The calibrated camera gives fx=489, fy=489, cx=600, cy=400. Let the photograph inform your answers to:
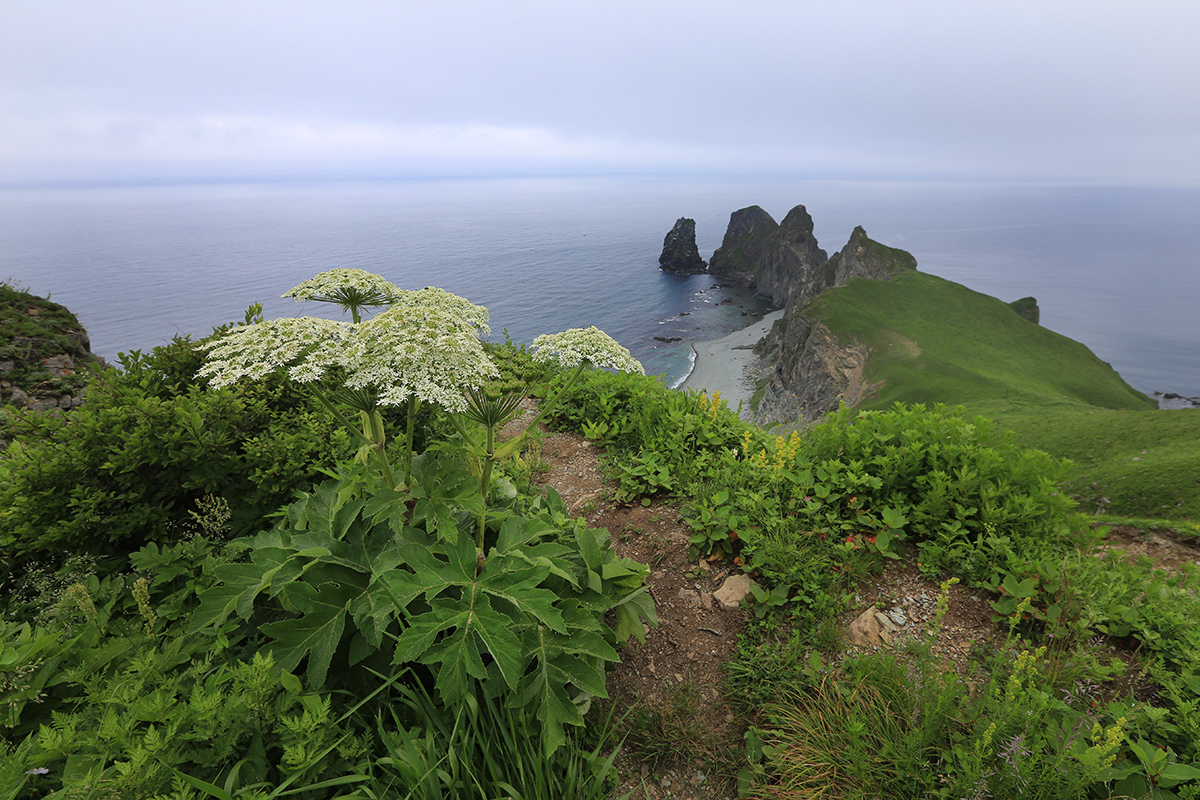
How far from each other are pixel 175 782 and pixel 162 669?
2.98 ft

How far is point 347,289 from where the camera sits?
4500mm

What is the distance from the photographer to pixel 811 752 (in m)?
3.11

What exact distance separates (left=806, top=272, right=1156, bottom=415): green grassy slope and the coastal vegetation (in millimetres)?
54282

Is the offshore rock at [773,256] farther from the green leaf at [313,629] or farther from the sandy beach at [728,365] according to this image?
the green leaf at [313,629]

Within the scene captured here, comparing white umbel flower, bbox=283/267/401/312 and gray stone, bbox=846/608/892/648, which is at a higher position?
white umbel flower, bbox=283/267/401/312

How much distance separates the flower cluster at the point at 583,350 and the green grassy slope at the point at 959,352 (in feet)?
184

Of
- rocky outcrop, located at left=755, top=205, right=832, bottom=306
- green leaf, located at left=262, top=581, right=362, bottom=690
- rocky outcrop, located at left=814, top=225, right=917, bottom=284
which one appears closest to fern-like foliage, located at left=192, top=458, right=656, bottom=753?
green leaf, located at left=262, top=581, right=362, bottom=690

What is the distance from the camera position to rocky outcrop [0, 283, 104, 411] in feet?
28.2

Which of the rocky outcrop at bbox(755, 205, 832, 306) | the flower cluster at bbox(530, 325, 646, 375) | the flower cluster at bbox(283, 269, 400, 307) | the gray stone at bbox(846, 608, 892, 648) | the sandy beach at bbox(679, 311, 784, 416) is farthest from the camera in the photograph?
the rocky outcrop at bbox(755, 205, 832, 306)

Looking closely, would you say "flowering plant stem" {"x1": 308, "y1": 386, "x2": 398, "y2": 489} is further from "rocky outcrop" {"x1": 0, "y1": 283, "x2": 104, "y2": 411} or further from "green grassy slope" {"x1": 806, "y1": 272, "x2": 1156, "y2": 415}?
"green grassy slope" {"x1": 806, "y1": 272, "x2": 1156, "y2": 415}

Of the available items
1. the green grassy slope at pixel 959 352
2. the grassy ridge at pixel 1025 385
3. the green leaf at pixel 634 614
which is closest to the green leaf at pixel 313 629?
the green leaf at pixel 634 614

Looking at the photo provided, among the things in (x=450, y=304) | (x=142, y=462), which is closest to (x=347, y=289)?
(x=450, y=304)

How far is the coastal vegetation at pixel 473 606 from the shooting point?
238cm

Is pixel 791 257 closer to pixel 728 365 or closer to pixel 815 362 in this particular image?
pixel 728 365
